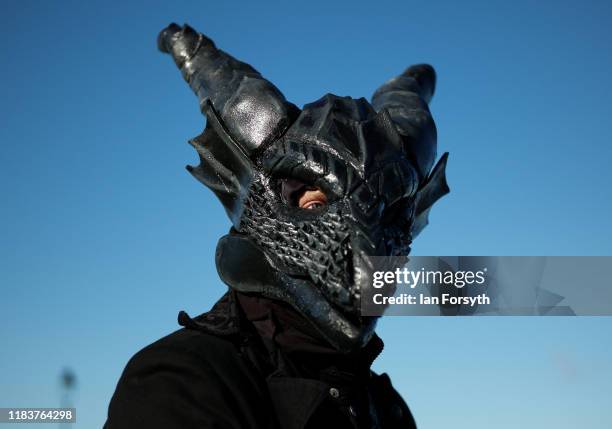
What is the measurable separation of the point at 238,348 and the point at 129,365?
58 centimetres

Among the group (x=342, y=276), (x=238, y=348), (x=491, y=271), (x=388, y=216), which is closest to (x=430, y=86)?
(x=491, y=271)

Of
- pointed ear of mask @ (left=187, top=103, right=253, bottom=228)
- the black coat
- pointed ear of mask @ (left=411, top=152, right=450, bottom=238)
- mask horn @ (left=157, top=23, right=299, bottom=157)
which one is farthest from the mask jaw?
pointed ear of mask @ (left=411, top=152, right=450, bottom=238)

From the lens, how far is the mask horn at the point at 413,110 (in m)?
4.82

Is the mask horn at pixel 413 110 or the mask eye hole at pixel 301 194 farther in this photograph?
the mask horn at pixel 413 110

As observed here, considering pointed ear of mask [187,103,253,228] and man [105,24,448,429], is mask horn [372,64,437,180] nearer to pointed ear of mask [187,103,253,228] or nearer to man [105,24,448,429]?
man [105,24,448,429]

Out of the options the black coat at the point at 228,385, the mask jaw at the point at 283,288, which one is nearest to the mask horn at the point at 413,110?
the mask jaw at the point at 283,288

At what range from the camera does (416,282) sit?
16.0ft

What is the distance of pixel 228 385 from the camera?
12.1ft

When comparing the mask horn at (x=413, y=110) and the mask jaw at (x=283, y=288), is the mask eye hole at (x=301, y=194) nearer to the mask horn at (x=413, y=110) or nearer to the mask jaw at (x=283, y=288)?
the mask jaw at (x=283, y=288)

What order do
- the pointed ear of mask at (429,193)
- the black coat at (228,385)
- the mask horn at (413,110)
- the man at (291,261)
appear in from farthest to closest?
the pointed ear of mask at (429,193), the mask horn at (413,110), the man at (291,261), the black coat at (228,385)

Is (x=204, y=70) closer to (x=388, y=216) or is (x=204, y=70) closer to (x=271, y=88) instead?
(x=271, y=88)

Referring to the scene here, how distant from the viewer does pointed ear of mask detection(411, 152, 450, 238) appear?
198 inches

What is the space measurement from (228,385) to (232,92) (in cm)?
206

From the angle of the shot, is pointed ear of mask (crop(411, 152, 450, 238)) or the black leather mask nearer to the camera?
the black leather mask
